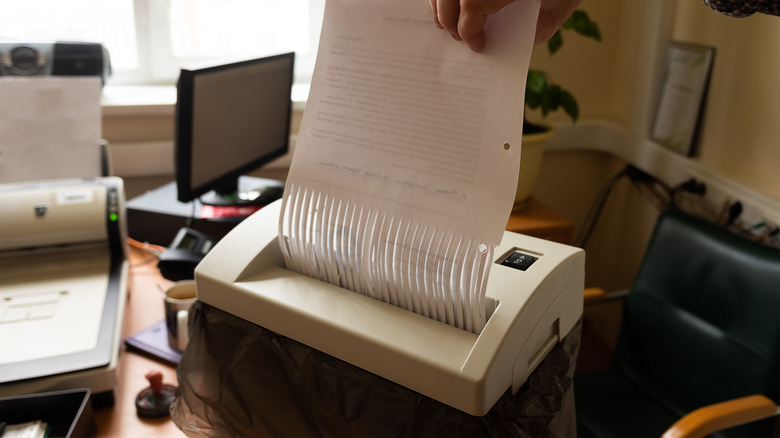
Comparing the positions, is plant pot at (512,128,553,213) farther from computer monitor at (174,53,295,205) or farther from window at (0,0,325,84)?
window at (0,0,325,84)

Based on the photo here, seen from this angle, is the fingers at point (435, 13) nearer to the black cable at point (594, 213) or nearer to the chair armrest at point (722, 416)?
the chair armrest at point (722, 416)

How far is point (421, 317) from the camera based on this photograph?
2.28 ft

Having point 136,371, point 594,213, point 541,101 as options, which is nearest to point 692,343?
point 541,101

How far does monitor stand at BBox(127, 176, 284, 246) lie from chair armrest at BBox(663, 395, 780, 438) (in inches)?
39.8

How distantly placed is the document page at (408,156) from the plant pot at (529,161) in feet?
3.43

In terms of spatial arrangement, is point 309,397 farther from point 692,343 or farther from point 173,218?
point 692,343

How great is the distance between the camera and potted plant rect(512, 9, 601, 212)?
1.72m

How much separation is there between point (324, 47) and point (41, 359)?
0.61 meters

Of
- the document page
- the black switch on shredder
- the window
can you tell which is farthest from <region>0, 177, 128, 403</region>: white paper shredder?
the window

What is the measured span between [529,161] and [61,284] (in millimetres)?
1191

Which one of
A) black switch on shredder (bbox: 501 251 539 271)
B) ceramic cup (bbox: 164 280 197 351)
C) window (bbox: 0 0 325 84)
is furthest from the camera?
window (bbox: 0 0 325 84)

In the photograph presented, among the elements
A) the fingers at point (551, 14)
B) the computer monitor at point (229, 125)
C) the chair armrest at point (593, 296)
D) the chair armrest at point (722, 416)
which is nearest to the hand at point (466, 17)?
the fingers at point (551, 14)

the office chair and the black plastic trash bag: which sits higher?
the black plastic trash bag

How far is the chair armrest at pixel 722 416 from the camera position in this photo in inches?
46.8
